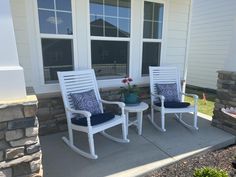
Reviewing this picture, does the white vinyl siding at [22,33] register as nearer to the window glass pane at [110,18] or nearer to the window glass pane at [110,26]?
the window glass pane at [110,18]

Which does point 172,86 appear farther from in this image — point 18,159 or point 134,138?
point 18,159

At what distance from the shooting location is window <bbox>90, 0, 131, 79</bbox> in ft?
11.1

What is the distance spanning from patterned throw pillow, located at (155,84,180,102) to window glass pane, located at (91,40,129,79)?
0.73 meters

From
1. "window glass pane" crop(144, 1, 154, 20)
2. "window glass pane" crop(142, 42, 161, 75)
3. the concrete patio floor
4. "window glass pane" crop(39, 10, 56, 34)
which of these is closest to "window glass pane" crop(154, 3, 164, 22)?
"window glass pane" crop(144, 1, 154, 20)

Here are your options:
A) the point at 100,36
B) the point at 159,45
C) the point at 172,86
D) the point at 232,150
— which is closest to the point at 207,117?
the point at 172,86

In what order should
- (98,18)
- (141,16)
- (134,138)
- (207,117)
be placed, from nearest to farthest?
(134,138) → (98,18) → (141,16) → (207,117)

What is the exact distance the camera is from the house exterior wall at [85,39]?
2.83m

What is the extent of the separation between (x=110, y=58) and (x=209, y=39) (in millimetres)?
4718

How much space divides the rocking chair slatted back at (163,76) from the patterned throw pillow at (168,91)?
11 cm

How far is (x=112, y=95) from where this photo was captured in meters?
3.76

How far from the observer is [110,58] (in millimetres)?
3650

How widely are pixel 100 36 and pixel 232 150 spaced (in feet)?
8.98

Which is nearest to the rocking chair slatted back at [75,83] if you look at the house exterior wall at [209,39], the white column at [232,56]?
the white column at [232,56]

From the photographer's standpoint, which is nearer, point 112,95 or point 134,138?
point 134,138
